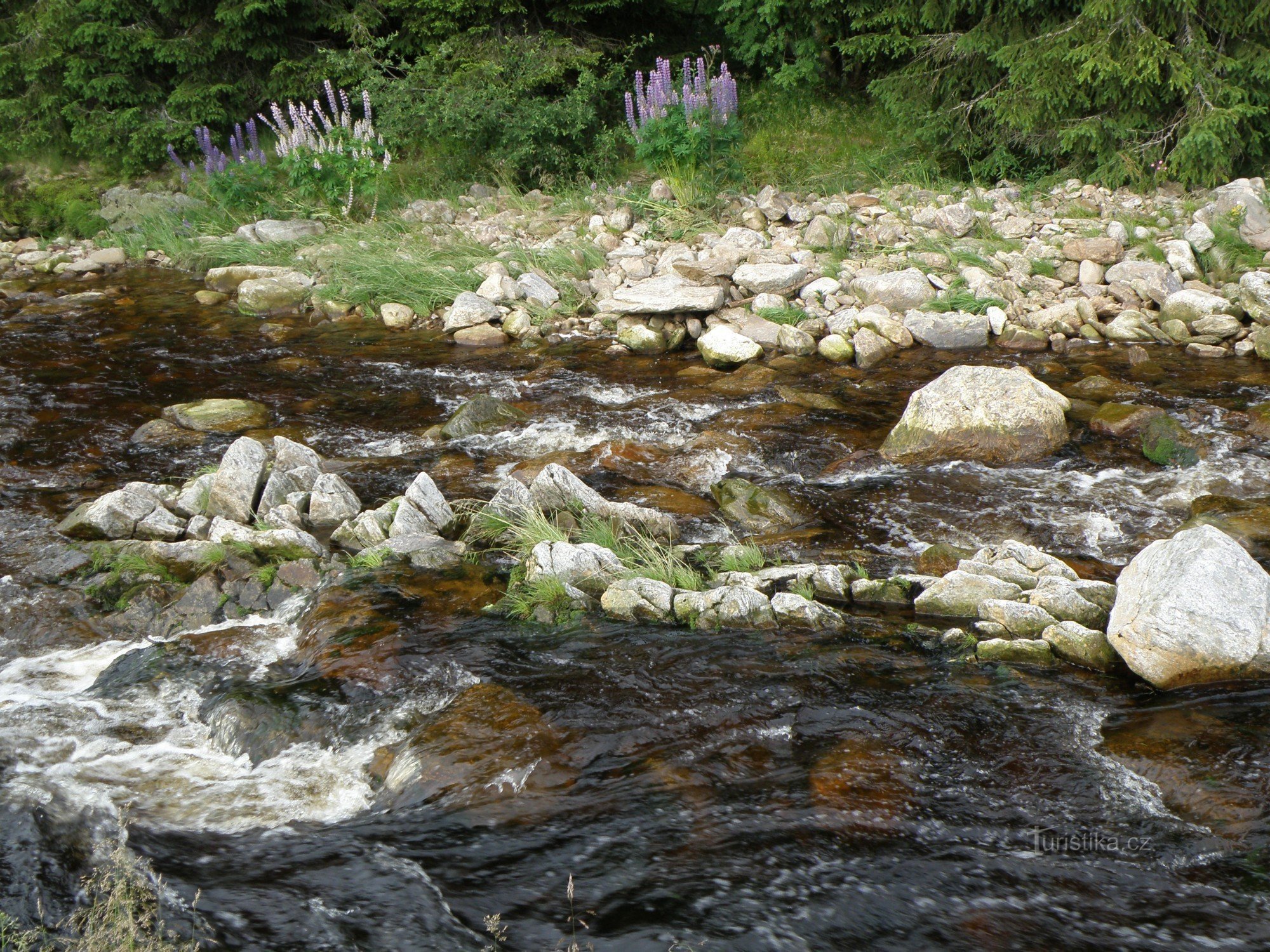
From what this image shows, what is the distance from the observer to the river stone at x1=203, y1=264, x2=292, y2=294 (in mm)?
11633

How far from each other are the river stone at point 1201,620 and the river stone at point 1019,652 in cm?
30

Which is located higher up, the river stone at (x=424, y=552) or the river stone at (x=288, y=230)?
the river stone at (x=288, y=230)

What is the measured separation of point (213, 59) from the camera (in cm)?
1460

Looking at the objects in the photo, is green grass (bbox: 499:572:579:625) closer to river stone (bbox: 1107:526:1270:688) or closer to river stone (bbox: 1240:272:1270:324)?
river stone (bbox: 1107:526:1270:688)

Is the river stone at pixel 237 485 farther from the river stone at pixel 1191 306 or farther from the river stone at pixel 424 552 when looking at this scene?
the river stone at pixel 1191 306

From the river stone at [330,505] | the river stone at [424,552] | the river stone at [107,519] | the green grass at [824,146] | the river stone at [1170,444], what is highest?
the green grass at [824,146]

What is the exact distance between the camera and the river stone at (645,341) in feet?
29.9

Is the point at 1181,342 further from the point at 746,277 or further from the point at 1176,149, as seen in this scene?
the point at 746,277

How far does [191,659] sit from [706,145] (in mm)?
8697

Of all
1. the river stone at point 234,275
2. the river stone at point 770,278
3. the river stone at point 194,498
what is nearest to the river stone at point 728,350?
the river stone at point 770,278

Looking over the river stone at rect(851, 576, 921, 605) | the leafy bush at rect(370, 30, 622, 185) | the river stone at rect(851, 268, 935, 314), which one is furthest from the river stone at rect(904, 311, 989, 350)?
the leafy bush at rect(370, 30, 622, 185)

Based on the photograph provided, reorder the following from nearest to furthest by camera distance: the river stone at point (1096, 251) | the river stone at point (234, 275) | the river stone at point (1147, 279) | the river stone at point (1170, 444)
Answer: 1. the river stone at point (1170, 444)
2. the river stone at point (1147, 279)
3. the river stone at point (1096, 251)
4. the river stone at point (234, 275)

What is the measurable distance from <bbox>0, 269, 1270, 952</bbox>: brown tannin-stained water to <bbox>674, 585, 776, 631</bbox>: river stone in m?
0.10

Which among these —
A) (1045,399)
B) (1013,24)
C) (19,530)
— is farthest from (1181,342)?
(19,530)
